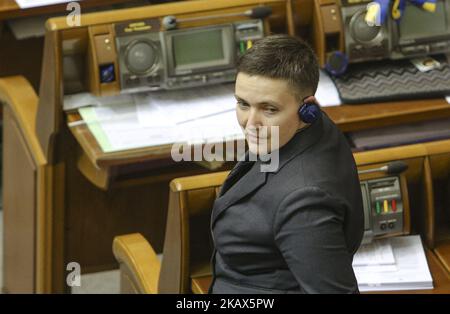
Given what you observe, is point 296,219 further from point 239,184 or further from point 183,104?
point 183,104

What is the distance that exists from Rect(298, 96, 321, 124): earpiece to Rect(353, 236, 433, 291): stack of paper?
890 millimetres

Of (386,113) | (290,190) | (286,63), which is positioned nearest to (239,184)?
(290,190)

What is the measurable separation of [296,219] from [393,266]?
0.96 meters

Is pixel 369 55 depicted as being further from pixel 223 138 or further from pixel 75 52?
pixel 75 52

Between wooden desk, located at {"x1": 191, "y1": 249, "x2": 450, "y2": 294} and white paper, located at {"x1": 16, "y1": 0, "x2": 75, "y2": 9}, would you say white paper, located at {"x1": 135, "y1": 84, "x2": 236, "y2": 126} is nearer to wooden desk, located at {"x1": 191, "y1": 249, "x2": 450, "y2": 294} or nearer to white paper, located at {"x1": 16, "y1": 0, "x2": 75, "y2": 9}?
white paper, located at {"x1": 16, "y1": 0, "x2": 75, "y2": 9}

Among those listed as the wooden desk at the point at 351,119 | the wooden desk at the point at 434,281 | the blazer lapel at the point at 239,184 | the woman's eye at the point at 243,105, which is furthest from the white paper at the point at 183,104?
the woman's eye at the point at 243,105

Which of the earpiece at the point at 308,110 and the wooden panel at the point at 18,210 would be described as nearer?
the earpiece at the point at 308,110

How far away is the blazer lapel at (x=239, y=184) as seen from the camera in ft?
7.00

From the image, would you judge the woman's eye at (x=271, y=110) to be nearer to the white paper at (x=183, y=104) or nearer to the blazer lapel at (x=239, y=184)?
the blazer lapel at (x=239, y=184)

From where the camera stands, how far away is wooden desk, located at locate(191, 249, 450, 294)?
2838 mm

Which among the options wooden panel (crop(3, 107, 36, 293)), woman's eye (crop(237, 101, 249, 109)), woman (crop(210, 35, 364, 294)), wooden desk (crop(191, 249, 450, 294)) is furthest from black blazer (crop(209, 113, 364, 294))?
wooden panel (crop(3, 107, 36, 293))

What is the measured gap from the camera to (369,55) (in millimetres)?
3717

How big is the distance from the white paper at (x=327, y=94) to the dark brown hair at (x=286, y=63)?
1524mm
